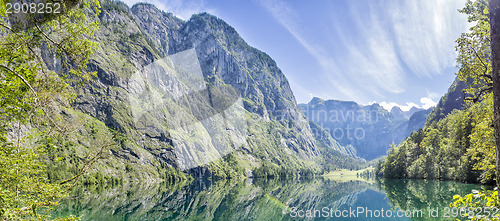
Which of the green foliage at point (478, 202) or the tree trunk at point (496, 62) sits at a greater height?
the tree trunk at point (496, 62)

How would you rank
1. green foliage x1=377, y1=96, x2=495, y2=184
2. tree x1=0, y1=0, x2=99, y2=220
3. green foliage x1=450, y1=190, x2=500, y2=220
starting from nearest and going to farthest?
green foliage x1=450, y1=190, x2=500, y2=220 → tree x1=0, y1=0, x2=99, y2=220 → green foliage x1=377, y1=96, x2=495, y2=184

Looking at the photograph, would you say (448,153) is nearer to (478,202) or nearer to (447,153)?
Result: (447,153)

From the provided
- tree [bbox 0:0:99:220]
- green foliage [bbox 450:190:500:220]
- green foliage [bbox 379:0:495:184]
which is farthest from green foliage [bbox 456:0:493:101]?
tree [bbox 0:0:99:220]

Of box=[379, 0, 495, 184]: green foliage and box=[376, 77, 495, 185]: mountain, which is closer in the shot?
box=[379, 0, 495, 184]: green foliage

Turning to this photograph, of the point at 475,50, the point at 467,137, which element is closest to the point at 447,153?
the point at 467,137

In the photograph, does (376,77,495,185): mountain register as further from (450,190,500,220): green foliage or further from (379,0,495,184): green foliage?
(450,190,500,220): green foliage

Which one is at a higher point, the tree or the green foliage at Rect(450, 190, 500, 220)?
the tree

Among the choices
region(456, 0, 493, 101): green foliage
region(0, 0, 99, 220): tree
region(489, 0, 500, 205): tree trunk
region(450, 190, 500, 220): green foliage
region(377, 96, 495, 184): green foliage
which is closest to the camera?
region(489, 0, 500, 205): tree trunk

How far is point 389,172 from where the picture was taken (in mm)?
126625

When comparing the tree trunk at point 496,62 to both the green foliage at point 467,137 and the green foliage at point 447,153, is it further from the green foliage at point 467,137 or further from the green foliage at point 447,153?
the green foliage at point 447,153

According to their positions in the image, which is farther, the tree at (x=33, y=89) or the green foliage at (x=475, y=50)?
the green foliage at (x=475, y=50)

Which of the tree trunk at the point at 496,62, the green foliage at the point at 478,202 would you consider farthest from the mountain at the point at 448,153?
the tree trunk at the point at 496,62

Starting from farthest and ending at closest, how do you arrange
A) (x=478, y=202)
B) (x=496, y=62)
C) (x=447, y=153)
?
1. (x=447, y=153)
2. (x=478, y=202)
3. (x=496, y=62)

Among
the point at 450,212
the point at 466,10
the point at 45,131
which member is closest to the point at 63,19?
the point at 45,131
